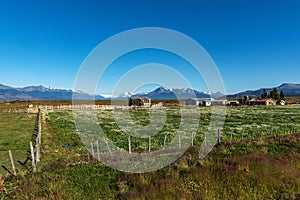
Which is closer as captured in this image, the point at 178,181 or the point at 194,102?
the point at 178,181

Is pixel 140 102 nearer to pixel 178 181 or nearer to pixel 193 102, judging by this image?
pixel 193 102

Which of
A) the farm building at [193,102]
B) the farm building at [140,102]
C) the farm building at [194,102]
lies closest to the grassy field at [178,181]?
the farm building at [140,102]

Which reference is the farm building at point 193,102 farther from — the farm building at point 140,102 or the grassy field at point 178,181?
the grassy field at point 178,181

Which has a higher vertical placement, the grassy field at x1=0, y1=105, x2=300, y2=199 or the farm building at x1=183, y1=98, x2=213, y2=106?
the farm building at x1=183, y1=98, x2=213, y2=106

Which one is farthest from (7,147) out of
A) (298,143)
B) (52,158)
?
(298,143)

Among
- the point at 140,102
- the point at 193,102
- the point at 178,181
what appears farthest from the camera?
the point at 193,102

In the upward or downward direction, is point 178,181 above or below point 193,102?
below

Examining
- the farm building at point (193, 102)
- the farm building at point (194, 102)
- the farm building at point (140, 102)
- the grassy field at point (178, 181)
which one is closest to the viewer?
the grassy field at point (178, 181)

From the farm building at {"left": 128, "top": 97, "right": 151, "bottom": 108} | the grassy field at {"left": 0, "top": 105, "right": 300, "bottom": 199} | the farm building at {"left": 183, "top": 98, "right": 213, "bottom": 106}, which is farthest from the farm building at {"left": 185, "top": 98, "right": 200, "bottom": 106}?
the grassy field at {"left": 0, "top": 105, "right": 300, "bottom": 199}

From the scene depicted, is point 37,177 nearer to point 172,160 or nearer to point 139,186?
point 139,186

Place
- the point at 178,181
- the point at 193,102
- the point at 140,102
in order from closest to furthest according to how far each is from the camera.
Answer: the point at 178,181 < the point at 140,102 < the point at 193,102

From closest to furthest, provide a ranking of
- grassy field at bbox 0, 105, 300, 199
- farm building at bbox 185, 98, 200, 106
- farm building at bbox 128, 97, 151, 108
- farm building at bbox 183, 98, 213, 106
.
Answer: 1. grassy field at bbox 0, 105, 300, 199
2. farm building at bbox 128, 97, 151, 108
3. farm building at bbox 185, 98, 200, 106
4. farm building at bbox 183, 98, 213, 106

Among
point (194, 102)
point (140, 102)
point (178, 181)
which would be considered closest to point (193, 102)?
point (194, 102)

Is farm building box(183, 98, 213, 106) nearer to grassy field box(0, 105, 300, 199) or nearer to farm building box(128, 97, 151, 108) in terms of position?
farm building box(128, 97, 151, 108)
